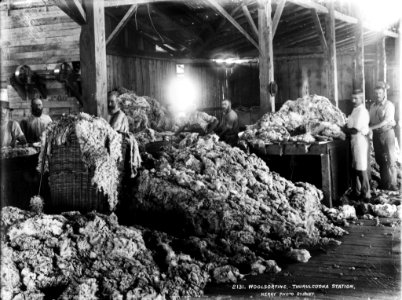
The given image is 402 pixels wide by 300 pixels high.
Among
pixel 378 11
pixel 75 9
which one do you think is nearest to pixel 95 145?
pixel 75 9

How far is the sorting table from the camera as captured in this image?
7.75 meters

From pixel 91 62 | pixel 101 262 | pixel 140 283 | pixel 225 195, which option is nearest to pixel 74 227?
pixel 101 262

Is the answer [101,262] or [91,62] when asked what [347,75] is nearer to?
[91,62]

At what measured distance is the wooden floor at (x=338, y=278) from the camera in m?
4.27

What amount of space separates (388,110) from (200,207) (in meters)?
5.28

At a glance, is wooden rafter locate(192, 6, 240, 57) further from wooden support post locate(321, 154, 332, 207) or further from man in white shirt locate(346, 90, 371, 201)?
wooden support post locate(321, 154, 332, 207)

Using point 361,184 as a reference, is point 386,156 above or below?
above

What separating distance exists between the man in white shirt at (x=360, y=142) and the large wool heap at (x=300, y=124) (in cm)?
30

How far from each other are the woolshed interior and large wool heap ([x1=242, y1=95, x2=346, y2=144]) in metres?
0.04

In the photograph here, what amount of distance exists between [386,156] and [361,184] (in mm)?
1054

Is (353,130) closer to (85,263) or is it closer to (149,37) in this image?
(85,263)

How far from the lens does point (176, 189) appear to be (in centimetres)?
612

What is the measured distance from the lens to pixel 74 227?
4910 millimetres

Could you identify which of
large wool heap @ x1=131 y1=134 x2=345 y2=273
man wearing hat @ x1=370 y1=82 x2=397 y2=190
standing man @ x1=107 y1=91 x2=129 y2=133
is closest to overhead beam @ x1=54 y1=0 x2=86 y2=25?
standing man @ x1=107 y1=91 x2=129 y2=133
